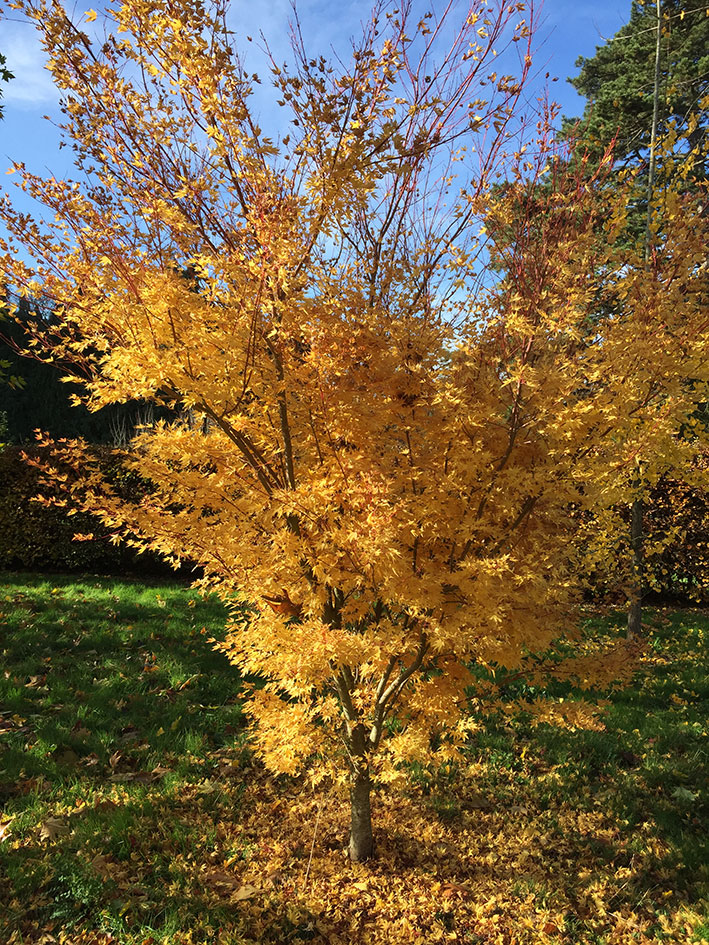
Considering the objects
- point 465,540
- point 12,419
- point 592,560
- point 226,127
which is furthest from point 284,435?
point 12,419

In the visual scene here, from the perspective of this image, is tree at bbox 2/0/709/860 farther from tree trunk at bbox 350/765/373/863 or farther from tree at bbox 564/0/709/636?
tree at bbox 564/0/709/636

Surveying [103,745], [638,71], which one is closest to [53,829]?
[103,745]

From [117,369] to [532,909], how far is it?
364 cm

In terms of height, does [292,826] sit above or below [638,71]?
below

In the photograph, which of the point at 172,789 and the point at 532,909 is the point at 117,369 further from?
the point at 532,909

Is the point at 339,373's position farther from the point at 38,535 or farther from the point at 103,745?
the point at 38,535

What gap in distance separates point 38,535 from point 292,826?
685 centimetres

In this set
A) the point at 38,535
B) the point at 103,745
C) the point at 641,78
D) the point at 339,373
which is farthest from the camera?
the point at 641,78

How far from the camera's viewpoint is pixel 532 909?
321cm

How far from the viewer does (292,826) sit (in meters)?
3.85

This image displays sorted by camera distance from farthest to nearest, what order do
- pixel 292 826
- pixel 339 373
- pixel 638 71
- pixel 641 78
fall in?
pixel 638 71
pixel 641 78
pixel 292 826
pixel 339 373

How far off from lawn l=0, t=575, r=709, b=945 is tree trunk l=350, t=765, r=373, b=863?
0.34ft

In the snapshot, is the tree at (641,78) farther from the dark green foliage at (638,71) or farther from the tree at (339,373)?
the tree at (339,373)

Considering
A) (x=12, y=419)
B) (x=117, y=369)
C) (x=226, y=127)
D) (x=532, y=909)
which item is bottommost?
(x=532, y=909)
